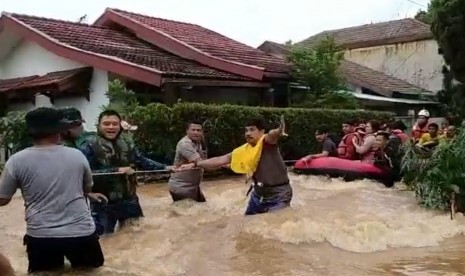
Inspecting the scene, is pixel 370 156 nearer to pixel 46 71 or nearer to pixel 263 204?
pixel 263 204

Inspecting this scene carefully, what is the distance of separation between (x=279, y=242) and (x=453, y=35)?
15193 millimetres

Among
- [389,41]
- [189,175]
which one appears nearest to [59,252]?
[189,175]

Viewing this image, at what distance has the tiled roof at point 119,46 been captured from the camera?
16609 mm

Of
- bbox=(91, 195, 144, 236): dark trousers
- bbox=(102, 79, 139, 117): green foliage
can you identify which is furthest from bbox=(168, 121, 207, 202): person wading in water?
bbox=(102, 79, 139, 117): green foliage

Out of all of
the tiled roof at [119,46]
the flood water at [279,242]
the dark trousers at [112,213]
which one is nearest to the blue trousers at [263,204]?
the flood water at [279,242]

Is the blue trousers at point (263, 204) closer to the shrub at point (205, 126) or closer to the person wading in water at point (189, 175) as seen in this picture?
the person wading in water at point (189, 175)

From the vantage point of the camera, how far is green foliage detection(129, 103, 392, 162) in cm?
1364

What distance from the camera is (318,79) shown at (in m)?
19.5

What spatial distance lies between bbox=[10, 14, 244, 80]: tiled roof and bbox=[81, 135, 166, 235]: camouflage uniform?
8.09 m

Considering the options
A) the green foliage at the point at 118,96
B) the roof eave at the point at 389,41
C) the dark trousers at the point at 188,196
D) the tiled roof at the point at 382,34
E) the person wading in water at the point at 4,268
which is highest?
the tiled roof at the point at 382,34

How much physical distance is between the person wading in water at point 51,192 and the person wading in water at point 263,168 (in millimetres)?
3064

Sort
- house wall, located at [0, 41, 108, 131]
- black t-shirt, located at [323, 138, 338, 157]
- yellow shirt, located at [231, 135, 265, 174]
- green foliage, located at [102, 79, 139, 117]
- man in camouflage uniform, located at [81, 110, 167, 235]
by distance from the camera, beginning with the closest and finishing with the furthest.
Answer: man in camouflage uniform, located at [81, 110, 167, 235] < yellow shirt, located at [231, 135, 265, 174] < green foliage, located at [102, 79, 139, 117] < black t-shirt, located at [323, 138, 338, 157] < house wall, located at [0, 41, 108, 131]

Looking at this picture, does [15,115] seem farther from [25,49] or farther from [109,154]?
[109,154]

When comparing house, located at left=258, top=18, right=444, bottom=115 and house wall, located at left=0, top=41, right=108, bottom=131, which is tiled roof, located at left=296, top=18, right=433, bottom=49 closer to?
house, located at left=258, top=18, right=444, bottom=115
